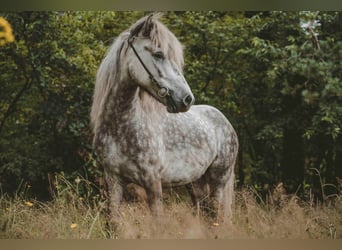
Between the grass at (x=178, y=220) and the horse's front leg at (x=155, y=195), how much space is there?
0.05 metres

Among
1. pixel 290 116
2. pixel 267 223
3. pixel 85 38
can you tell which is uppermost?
pixel 85 38

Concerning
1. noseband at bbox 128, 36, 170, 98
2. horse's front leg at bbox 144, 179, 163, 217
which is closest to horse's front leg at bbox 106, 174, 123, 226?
horse's front leg at bbox 144, 179, 163, 217

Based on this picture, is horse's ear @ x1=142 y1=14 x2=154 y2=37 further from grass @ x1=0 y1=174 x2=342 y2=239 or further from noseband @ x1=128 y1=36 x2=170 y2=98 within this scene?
grass @ x1=0 y1=174 x2=342 y2=239

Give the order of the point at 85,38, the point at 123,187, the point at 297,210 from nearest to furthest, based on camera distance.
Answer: the point at 123,187
the point at 297,210
the point at 85,38

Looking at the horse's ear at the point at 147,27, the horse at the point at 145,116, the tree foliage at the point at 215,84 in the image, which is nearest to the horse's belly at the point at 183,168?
the horse at the point at 145,116

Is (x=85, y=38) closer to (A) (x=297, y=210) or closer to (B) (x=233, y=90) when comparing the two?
(B) (x=233, y=90)

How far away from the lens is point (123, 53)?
3.75 m

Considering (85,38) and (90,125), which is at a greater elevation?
(85,38)

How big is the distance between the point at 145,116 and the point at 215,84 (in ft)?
2.25

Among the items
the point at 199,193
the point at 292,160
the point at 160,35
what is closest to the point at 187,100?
the point at 160,35

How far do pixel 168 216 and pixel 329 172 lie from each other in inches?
45.1

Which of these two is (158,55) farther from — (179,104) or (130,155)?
(130,155)

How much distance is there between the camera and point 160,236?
3.82 m
